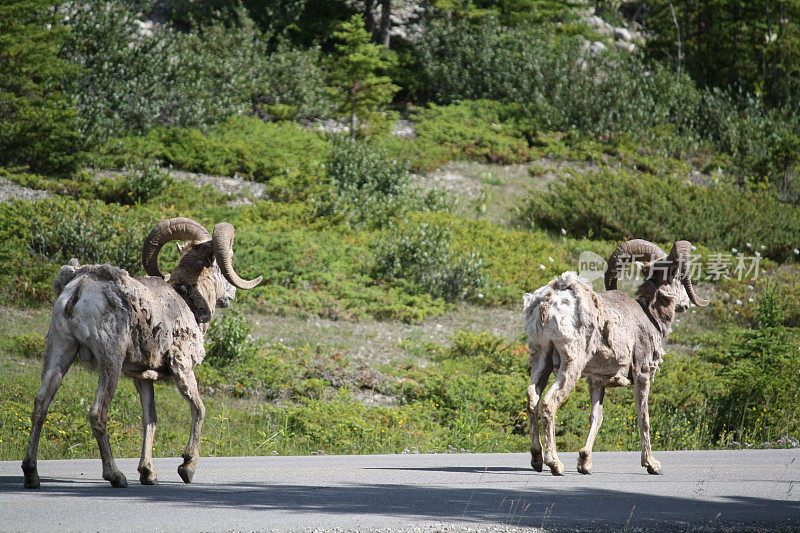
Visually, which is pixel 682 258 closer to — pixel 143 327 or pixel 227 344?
pixel 143 327

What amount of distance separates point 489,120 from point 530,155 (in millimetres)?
2557

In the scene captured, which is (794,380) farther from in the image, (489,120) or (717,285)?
(489,120)

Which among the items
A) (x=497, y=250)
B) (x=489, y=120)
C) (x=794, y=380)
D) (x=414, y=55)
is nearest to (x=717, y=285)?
(x=497, y=250)

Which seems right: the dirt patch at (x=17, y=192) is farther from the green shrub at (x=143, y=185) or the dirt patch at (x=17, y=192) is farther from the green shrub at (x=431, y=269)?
the green shrub at (x=431, y=269)

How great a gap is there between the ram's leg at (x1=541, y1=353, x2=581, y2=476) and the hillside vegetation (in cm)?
343

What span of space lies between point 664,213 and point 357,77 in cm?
1039

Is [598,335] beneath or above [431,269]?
above

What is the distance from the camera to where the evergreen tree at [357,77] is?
24.7m

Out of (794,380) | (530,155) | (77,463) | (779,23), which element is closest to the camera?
(77,463)

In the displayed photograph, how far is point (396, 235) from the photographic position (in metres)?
18.7

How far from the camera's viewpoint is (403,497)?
676 cm

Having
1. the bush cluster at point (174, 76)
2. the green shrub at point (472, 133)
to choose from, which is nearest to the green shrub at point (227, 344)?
the bush cluster at point (174, 76)

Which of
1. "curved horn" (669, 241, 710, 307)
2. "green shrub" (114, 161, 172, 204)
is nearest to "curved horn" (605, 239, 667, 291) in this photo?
"curved horn" (669, 241, 710, 307)

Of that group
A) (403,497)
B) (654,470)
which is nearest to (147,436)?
(403,497)
